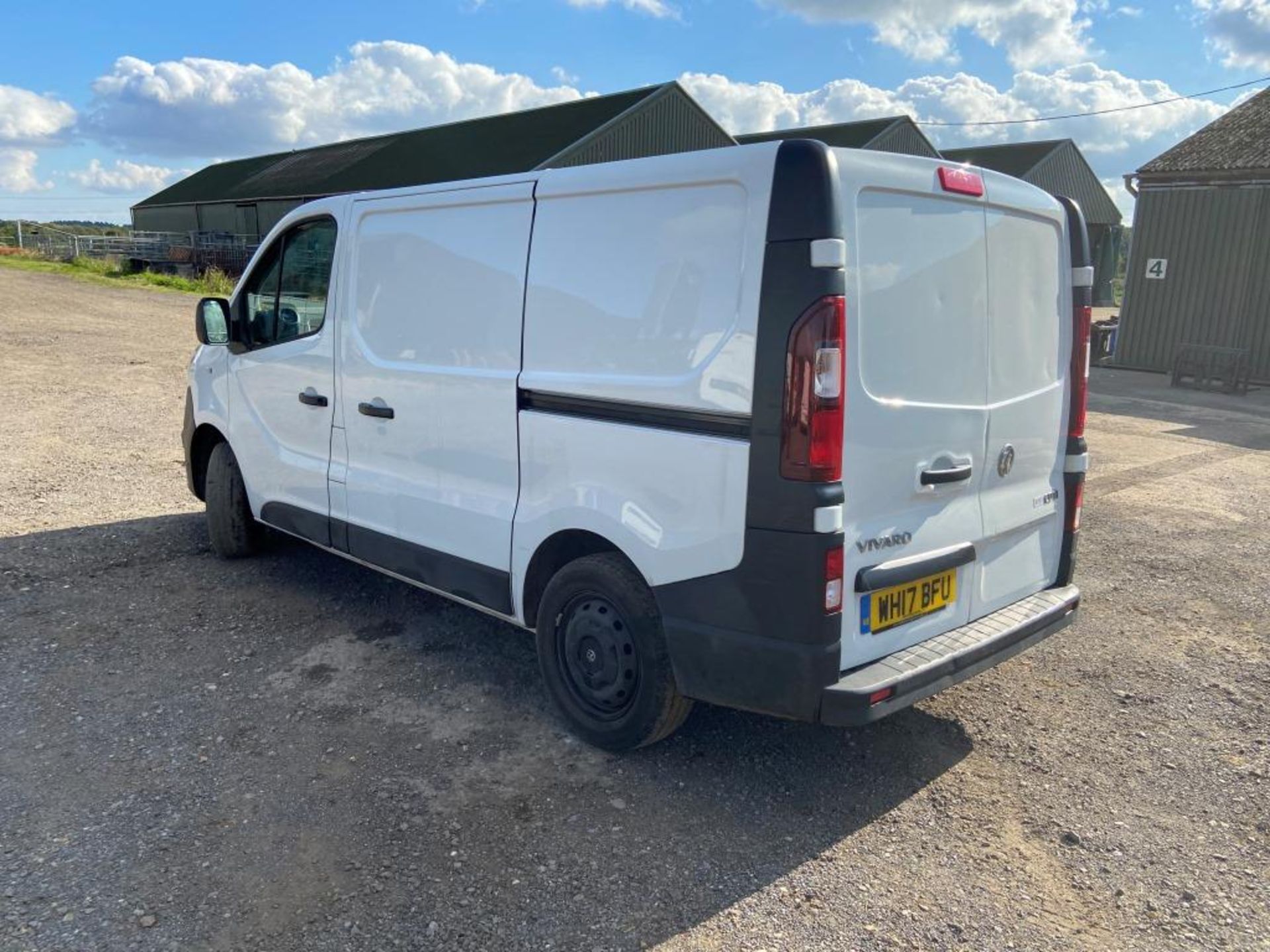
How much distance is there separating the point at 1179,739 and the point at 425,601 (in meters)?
3.61

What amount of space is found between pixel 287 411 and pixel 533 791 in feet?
8.74

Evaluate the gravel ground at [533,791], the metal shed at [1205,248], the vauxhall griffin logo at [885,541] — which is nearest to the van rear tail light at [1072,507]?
the gravel ground at [533,791]

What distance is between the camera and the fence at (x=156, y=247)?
3562 cm

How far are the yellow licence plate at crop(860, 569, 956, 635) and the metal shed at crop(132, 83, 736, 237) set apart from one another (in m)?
21.4

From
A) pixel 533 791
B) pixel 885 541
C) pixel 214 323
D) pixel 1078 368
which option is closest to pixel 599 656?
pixel 533 791

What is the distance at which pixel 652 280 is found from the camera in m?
3.10

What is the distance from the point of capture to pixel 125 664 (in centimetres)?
416

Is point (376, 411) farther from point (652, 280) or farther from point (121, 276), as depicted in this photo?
point (121, 276)

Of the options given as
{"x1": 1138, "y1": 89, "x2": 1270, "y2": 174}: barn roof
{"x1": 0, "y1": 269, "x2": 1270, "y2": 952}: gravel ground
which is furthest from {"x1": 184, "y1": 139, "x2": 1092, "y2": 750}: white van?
{"x1": 1138, "y1": 89, "x2": 1270, "y2": 174}: barn roof

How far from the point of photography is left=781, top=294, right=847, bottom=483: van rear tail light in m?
2.70

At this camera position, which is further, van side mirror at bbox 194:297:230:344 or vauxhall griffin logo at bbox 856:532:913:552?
van side mirror at bbox 194:297:230:344

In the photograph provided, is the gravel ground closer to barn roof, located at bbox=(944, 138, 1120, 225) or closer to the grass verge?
the grass verge

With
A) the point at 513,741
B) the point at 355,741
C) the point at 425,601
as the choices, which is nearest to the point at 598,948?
the point at 513,741

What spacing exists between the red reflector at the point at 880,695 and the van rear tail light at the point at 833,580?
0.29 meters
